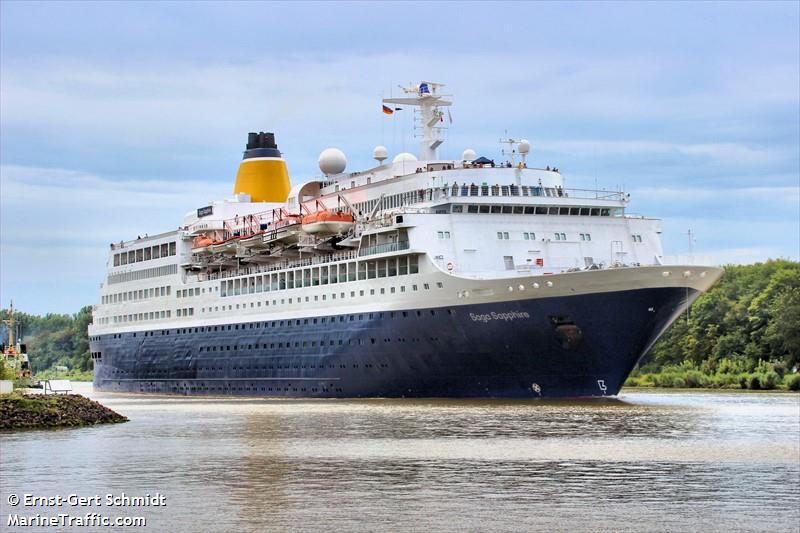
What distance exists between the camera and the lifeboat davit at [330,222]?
207 ft

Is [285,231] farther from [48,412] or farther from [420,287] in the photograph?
[48,412]

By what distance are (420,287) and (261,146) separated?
29.1m

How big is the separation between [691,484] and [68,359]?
574ft

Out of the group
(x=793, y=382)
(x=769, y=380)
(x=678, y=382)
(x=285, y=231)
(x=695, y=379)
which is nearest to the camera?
(x=285, y=231)

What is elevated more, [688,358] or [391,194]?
[391,194]

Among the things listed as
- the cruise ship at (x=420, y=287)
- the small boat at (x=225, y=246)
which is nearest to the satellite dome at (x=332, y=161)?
the cruise ship at (x=420, y=287)

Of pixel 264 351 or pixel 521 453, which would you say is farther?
pixel 264 351

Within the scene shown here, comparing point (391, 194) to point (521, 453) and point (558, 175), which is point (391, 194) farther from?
point (521, 453)

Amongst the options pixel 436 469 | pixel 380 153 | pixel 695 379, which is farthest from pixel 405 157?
pixel 436 469

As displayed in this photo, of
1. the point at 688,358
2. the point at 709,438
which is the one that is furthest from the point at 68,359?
the point at 709,438

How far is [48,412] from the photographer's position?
43.4 metres

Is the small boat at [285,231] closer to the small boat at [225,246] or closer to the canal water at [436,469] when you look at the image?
the small boat at [225,246]

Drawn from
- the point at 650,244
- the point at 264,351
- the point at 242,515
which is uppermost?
the point at 650,244

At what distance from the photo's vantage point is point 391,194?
61.6 metres
